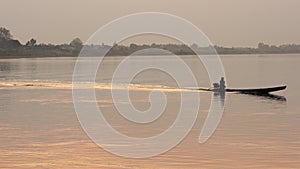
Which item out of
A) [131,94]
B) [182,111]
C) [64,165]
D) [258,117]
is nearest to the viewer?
[64,165]

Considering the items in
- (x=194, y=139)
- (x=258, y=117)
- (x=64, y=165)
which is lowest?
(x=64, y=165)

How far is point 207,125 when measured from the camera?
3114 cm

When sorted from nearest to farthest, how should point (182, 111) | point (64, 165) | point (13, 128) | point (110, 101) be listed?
1. point (64, 165)
2. point (13, 128)
3. point (182, 111)
4. point (110, 101)

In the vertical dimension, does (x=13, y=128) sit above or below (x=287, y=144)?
below

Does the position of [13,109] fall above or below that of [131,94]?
below

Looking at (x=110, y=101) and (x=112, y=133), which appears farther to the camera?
(x=110, y=101)


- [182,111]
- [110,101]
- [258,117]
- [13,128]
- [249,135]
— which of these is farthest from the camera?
[110,101]

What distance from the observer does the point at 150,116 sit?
36.0 m

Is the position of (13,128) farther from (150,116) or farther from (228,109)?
(228,109)

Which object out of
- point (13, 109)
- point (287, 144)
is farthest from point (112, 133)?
point (13, 109)

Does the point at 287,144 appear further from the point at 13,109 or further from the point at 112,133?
the point at 13,109

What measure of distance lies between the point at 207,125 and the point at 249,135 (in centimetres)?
382

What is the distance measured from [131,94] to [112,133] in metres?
24.4

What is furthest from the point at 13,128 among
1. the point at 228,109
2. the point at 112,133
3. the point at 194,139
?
the point at 228,109
